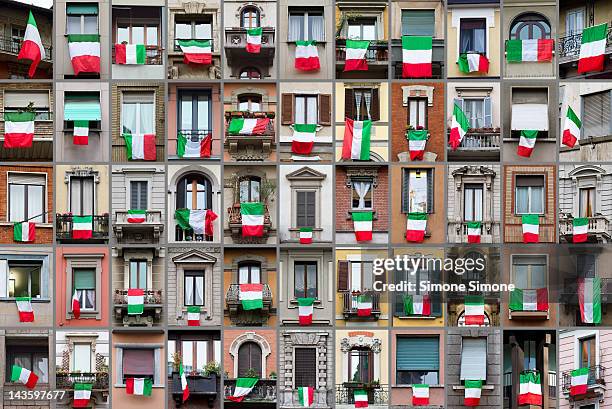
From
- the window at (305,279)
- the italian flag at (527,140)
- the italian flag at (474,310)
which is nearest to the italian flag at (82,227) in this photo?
the window at (305,279)

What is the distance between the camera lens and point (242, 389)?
39281 mm

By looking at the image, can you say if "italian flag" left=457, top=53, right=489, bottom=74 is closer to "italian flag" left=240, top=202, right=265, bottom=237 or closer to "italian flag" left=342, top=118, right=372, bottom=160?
"italian flag" left=342, top=118, right=372, bottom=160

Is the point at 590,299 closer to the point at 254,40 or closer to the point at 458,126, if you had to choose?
the point at 458,126

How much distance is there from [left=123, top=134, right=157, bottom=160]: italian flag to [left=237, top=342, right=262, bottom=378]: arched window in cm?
667

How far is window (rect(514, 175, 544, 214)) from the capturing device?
39625 mm

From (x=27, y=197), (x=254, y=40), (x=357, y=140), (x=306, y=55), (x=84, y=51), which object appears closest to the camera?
(x=254, y=40)

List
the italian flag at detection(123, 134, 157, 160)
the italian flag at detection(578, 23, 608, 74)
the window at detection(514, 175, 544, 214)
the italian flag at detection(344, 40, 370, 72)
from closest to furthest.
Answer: the italian flag at detection(578, 23, 608, 74)
the italian flag at detection(344, 40, 370, 72)
the italian flag at detection(123, 134, 157, 160)
the window at detection(514, 175, 544, 214)

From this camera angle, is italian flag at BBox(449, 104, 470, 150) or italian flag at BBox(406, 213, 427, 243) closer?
italian flag at BBox(449, 104, 470, 150)

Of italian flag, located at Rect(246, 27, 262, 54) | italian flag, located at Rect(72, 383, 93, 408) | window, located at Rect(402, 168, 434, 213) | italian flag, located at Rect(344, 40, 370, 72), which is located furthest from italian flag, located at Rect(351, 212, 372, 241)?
italian flag, located at Rect(72, 383, 93, 408)

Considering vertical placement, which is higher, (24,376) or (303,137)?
(303,137)

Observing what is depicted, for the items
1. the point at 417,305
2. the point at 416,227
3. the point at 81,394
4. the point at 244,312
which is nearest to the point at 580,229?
the point at 416,227

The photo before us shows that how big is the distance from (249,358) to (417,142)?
8.51m

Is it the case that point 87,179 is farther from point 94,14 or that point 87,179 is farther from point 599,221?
point 599,221

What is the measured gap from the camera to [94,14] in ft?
130
